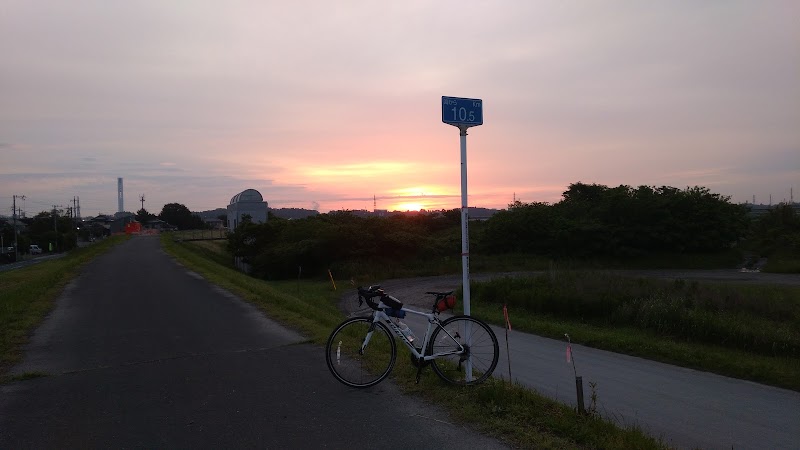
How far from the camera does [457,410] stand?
523cm

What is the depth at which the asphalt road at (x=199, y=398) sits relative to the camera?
4.82m

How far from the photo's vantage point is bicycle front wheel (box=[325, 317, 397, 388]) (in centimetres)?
621

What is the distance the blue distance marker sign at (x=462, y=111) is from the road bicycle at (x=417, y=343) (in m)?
1.85

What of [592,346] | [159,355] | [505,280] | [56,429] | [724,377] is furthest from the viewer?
[505,280]

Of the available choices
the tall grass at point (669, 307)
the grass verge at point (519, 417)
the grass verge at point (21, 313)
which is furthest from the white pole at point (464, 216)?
the tall grass at point (669, 307)

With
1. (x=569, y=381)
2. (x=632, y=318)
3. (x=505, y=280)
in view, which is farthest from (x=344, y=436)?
(x=505, y=280)

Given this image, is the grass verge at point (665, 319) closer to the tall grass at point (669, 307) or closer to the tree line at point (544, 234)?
the tall grass at point (669, 307)

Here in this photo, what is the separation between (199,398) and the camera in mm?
5969

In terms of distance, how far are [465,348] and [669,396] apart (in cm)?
679

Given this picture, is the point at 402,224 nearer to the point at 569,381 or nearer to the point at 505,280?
the point at 505,280

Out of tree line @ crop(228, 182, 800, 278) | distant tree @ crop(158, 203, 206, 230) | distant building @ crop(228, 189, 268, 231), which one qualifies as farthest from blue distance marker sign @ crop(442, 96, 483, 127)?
distant tree @ crop(158, 203, 206, 230)

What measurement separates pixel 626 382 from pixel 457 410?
8.02 m

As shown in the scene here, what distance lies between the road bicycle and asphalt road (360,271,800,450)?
0.98 metres

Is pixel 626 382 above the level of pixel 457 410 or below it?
below
